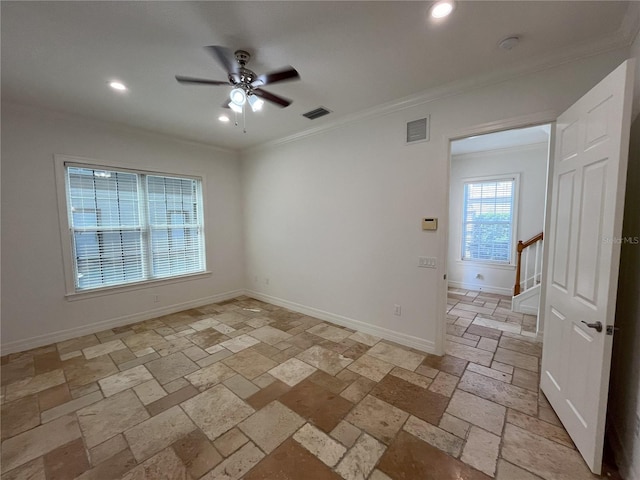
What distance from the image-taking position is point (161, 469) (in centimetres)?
159

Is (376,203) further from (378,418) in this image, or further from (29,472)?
(29,472)

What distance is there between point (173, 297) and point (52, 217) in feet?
6.19

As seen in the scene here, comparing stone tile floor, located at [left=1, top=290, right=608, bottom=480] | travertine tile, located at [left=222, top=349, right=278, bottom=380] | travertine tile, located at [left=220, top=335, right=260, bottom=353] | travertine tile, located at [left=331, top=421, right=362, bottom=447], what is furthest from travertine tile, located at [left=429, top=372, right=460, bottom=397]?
travertine tile, located at [left=220, top=335, right=260, bottom=353]

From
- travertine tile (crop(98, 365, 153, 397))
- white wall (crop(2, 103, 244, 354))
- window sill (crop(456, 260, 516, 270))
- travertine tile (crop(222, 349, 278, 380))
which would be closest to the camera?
travertine tile (crop(98, 365, 153, 397))

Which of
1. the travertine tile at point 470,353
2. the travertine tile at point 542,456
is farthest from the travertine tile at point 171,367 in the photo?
the travertine tile at point 470,353

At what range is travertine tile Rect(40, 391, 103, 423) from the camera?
80.1 inches

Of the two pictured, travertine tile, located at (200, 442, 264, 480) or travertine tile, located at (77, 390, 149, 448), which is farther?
travertine tile, located at (77, 390, 149, 448)

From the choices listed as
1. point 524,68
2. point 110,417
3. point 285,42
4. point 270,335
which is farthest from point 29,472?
point 524,68

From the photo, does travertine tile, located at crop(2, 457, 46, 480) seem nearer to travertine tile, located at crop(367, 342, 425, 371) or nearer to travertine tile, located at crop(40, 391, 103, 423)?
travertine tile, located at crop(40, 391, 103, 423)

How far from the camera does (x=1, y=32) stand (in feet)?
5.89

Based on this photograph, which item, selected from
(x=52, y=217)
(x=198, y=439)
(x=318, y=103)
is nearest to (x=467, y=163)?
(x=318, y=103)

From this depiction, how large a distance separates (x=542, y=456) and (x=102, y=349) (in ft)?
14.0

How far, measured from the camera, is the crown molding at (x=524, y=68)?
1812 mm

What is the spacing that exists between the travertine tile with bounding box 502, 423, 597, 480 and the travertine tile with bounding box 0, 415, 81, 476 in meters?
3.00
